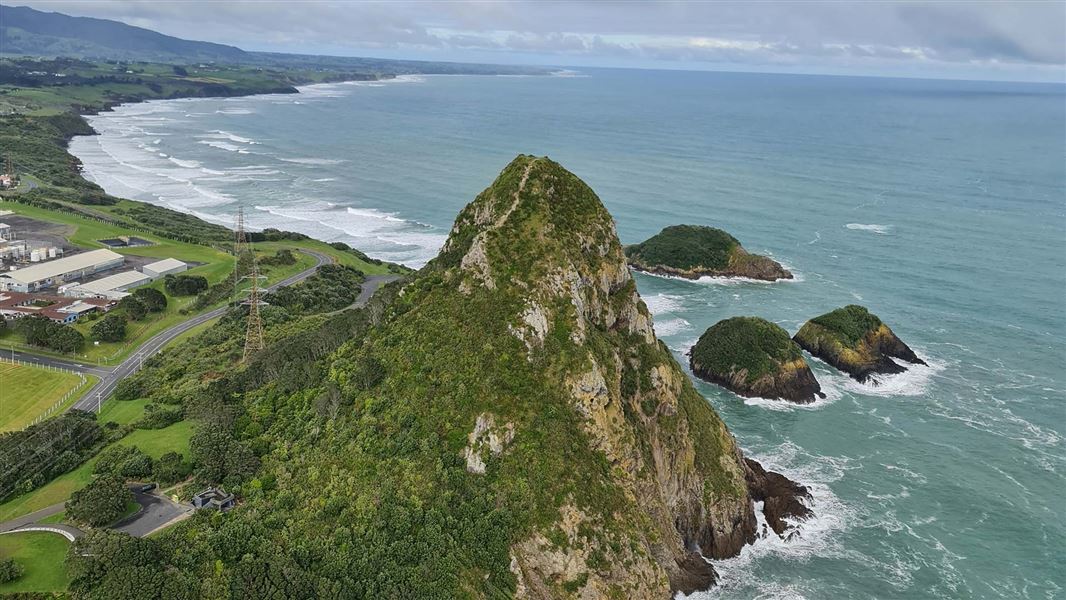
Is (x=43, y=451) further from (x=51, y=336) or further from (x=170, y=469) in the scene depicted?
(x=51, y=336)

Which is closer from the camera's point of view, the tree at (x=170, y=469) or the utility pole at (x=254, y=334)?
the tree at (x=170, y=469)

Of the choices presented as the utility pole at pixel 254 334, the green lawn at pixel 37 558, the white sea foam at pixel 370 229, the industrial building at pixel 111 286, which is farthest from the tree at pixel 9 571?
the white sea foam at pixel 370 229

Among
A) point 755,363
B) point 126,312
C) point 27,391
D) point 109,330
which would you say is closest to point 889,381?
point 755,363

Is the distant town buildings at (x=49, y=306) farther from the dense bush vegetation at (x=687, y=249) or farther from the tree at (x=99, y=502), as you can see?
the dense bush vegetation at (x=687, y=249)

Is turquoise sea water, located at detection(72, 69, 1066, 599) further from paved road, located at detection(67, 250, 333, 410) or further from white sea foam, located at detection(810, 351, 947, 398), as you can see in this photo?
paved road, located at detection(67, 250, 333, 410)

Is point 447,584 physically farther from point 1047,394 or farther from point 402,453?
point 1047,394

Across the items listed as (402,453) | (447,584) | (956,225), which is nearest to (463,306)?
(402,453)
